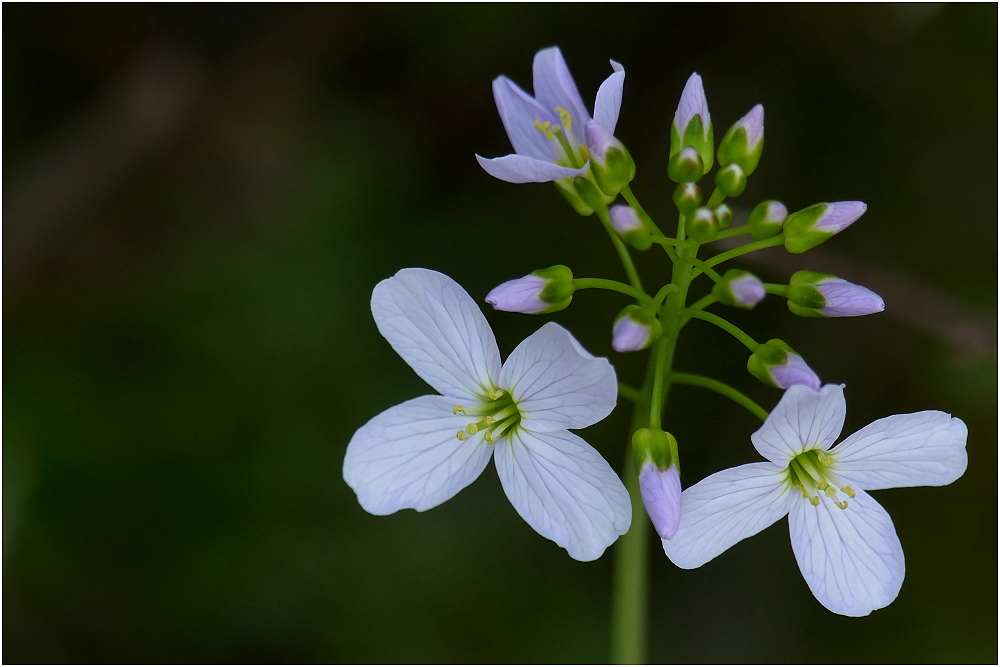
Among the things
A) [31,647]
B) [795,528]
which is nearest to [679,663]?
[795,528]

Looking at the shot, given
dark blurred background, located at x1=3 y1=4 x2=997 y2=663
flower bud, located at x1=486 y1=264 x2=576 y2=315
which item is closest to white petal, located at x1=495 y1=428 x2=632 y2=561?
flower bud, located at x1=486 y1=264 x2=576 y2=315

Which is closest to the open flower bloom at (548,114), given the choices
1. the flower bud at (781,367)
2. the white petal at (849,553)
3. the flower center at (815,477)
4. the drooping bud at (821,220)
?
the drooping bud at (821,220)

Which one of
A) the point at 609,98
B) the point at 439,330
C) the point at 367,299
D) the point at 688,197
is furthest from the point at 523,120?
the point at 367,299

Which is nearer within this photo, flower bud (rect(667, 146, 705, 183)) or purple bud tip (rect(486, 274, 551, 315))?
purple bud tip (rect(486, 274, 551, 315))

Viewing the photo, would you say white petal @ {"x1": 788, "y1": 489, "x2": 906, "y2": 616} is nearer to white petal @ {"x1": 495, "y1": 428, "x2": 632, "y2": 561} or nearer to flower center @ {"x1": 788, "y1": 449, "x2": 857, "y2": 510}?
flower center @ {"x1": 788, "y1": 449, "x2": 857, "y2": 510}

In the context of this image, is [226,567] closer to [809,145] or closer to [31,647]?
[31,647]

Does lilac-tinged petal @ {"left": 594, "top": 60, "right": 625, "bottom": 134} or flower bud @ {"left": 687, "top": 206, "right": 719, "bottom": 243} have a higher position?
lilac-tinged petal @ {"left": 594, "top": 60, "right": 625, "bottom": 134}

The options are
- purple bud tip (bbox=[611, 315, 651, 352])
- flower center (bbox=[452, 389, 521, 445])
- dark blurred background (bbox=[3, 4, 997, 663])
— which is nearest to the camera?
purple bud tip (bbox=[611, 315, 651, 352])

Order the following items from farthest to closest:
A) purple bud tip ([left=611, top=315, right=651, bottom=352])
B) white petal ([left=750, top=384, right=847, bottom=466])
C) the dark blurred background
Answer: the dark blurred background < purple bud tip ([left=611, top=315, right=651, bottom=352]) < white petal ([left=750, top=384, right=847, bottom=466])
